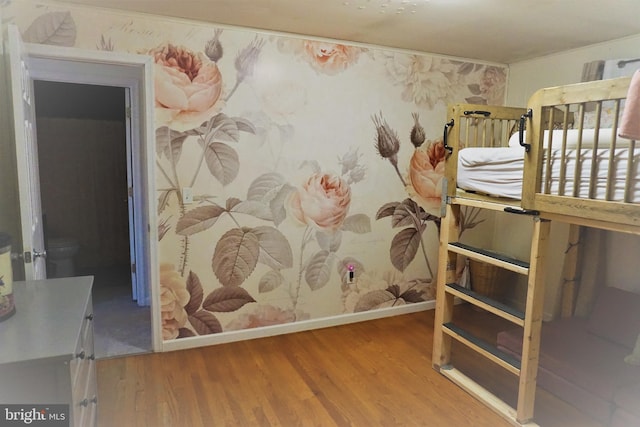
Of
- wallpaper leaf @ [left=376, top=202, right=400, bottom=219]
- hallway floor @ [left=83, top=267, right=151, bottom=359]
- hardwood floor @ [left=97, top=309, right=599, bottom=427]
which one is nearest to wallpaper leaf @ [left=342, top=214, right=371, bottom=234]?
wallpaper leaf @ [left=376, top=202, right=400, bottom=219]

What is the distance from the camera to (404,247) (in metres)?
3.62

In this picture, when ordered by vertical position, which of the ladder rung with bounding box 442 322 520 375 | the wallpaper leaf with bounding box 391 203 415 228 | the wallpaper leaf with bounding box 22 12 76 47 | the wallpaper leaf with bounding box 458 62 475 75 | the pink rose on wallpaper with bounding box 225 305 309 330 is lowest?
the pink rose on wallpaper with bounding box 225 305 309 330

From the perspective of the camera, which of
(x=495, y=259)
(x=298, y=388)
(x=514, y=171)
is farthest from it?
(x=298, y=388)

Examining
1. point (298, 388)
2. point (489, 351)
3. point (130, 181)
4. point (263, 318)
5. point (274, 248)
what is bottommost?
point (298, 388)

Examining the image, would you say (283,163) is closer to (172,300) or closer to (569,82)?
(172,300)

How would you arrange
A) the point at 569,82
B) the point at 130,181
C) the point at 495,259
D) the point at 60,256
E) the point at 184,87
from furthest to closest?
the point at 60,256, the point at 130,181, the point at 569,82, the point at 184,87, the point at 495,259

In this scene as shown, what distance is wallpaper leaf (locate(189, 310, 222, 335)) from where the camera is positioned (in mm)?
2957

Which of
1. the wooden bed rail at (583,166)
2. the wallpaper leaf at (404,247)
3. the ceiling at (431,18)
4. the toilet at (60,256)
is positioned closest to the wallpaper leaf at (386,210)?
the wallpaper leaf at (404,247)

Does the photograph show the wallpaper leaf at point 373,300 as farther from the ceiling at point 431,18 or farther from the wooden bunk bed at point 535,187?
the ceiling at point 431,18

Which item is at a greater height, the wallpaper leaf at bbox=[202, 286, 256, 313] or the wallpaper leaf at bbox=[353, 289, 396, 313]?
the wallpaper leaf at bbox=[202, 286, 256, 313]

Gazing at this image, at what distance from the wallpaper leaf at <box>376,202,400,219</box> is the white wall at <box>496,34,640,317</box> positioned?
53.3 inches

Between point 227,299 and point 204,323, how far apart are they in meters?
0.24

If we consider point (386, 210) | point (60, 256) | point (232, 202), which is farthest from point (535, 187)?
point (60, 256)

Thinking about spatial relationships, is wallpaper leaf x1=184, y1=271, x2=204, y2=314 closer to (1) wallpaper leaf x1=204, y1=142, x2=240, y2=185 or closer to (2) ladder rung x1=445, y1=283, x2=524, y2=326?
(1) wallpaper leaf x1=204, y1=142, x2=240, y2=185
